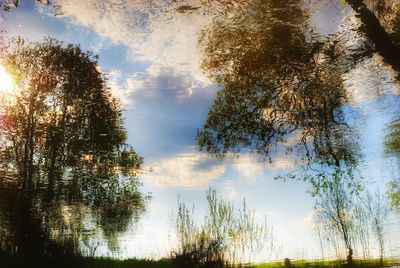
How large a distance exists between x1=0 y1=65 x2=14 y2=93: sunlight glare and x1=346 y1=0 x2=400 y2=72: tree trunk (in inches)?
622

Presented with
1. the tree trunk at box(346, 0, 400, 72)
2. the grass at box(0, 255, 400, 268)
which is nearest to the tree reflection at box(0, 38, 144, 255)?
the grass at box(0, 255, 400, 268)

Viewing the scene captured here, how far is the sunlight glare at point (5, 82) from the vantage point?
58.1 feet

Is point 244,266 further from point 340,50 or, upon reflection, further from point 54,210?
point 54,210

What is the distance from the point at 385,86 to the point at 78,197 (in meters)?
20.7

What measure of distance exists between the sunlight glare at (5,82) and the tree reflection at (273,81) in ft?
35.2

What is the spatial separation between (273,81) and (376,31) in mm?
4007

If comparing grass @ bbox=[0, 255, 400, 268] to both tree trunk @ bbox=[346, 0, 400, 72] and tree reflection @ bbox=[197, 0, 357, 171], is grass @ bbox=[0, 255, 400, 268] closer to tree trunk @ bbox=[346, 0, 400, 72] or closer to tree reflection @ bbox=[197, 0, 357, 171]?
tree reflection @ bbox=[197, 0, 357, 171]

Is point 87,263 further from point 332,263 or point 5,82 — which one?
point 332,263

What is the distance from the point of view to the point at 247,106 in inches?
520

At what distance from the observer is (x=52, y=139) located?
70.3ft

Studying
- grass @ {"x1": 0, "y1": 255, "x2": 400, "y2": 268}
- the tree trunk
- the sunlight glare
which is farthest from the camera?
the sunlight glare

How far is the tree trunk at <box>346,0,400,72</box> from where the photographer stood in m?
9.01

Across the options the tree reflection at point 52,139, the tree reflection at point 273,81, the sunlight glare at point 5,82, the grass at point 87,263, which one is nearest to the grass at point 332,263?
the grass at point 87,263

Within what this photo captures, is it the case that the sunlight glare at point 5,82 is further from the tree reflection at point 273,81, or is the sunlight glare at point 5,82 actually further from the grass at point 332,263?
the grass at point 332,263
